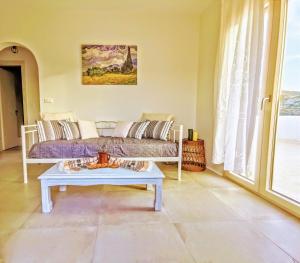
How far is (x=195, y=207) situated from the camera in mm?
2104

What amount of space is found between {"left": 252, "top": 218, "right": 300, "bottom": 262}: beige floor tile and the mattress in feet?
4.57

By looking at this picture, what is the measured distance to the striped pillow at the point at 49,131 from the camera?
3.01m

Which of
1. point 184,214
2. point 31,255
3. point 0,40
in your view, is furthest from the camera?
point 0,40

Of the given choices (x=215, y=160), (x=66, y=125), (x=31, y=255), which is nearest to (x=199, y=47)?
(x=215, y=160)

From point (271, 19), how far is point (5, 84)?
5.11 metres

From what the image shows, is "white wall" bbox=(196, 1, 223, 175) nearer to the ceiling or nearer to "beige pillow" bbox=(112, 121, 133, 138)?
the ceiling

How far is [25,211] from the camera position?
1978mm

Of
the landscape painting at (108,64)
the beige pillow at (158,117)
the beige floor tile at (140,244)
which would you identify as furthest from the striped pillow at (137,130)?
the beige floor tile at (140,244)

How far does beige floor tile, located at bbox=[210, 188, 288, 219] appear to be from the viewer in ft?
6.38

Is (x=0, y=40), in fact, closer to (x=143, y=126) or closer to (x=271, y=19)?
(x=143, y=126)

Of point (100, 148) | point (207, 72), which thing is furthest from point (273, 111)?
point (100, 148)

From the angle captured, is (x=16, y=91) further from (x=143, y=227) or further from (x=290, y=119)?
(x=290, y=119)

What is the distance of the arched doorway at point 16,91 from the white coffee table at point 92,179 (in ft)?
9.26

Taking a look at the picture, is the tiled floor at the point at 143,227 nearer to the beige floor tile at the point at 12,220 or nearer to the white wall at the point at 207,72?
the beige floor tile at the point at 12,220
